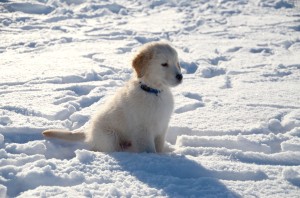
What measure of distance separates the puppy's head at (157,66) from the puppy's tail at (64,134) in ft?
2.62

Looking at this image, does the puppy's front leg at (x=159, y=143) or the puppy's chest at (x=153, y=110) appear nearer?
the puppy's chest at (x=153, y=110)

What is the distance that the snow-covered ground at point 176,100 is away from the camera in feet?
8.79

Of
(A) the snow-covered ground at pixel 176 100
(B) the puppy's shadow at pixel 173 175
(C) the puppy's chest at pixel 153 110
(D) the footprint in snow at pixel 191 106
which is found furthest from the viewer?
(D) the footprint in snow at pixel 191 106

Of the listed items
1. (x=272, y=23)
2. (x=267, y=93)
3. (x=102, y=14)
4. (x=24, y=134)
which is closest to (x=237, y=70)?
(x=267, y=93)

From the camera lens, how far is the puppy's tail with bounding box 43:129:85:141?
356 centimetres

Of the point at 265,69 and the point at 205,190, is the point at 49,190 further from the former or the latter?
the point at 265,69

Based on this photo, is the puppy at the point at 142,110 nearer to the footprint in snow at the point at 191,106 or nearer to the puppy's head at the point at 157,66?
the puppy's head at the point at 157,66

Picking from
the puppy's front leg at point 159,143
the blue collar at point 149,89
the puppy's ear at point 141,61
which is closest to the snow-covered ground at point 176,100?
the puppy's front leg at point 159,143

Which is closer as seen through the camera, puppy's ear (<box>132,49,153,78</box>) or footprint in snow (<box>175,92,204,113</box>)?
puppy's ear (<box>132,49,153,78</box>)

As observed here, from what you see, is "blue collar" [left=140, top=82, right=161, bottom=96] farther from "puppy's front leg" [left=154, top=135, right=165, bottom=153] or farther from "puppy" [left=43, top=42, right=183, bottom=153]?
"puppy's front leg" [left=154, top=135, right=165, bottom=153]

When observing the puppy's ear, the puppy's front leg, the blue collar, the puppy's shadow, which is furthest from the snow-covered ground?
the puppy's ear

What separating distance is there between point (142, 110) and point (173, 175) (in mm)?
746

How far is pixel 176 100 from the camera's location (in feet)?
16.7

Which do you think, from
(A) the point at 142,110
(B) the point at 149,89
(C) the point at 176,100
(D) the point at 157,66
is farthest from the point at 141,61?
(C) the point at 176,100
